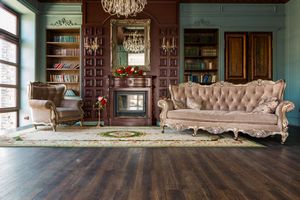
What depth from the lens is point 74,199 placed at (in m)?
1.76

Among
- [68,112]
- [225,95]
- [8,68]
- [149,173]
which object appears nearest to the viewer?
[149,173]

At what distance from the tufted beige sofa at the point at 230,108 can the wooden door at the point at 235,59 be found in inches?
72.9

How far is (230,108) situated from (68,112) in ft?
11.5

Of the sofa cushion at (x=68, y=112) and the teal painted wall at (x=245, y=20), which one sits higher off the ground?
the teal painted wall at (x=245, y=20)

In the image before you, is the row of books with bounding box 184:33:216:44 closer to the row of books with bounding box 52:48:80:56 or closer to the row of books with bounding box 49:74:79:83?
the row of books with bounding box 52:48:80:56

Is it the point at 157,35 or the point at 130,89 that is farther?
the point at 157,35

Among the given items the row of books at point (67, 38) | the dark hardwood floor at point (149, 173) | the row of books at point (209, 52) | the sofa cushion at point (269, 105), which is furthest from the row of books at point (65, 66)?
the sofa cushion at point (269, 105)

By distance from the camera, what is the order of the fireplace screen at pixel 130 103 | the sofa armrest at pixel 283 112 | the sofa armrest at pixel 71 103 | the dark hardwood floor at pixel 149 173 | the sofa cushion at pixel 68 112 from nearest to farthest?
the dark hardwood floor at pixel 149 173, the sofa armrest at pixel 283 112, the sofa cushion at pixel 68 112, the sofa armrest at pixel 71 103, the fireplace screen at pixel 130 103

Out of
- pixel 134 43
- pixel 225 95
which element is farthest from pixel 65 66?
pixel 225 95

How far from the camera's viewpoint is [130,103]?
6637 mm

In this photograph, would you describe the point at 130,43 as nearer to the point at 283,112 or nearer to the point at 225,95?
the point at 225,95

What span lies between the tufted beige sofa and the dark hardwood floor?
678mm

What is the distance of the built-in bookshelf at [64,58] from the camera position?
6.97 metres

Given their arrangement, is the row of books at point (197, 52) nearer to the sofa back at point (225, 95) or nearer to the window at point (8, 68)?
the sofa back at point (225, 95)
